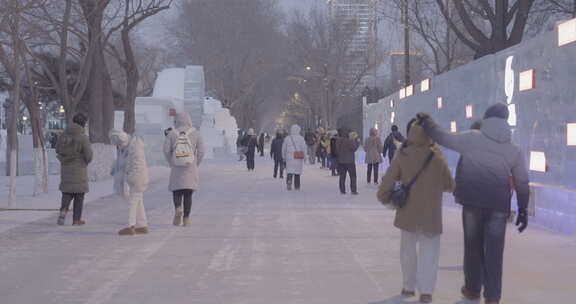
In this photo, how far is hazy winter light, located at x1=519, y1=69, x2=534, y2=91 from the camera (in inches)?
480

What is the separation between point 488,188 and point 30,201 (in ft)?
40.6

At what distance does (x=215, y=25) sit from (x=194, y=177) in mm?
55281

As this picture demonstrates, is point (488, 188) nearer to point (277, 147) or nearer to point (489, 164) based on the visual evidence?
point (489, 164)

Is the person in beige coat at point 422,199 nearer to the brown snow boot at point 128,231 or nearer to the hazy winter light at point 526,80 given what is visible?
the brown snow boot at point 128,231

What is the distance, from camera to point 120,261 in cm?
871

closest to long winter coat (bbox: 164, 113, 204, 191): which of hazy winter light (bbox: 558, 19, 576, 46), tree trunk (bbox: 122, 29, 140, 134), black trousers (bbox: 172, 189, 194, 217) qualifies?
black trousers (bbox: 172, 189, 194, 217)

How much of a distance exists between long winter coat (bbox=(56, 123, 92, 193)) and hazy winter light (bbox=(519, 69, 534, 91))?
6.80m

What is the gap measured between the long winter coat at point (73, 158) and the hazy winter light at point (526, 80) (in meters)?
6.80

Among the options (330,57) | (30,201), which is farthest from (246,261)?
(330,57)

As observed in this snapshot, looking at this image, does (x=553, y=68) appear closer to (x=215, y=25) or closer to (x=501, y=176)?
(x=501, y=176)

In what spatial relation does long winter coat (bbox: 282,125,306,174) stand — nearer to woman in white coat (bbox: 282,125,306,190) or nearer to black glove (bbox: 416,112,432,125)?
woman in white coat (bbox: 282,125,306,190)

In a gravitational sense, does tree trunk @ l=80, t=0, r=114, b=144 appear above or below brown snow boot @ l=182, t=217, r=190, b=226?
above

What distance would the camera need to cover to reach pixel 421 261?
259 inches

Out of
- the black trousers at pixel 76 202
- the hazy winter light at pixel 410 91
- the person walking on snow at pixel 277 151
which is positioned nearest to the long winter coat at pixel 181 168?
the black trousers at pixel 76 202
